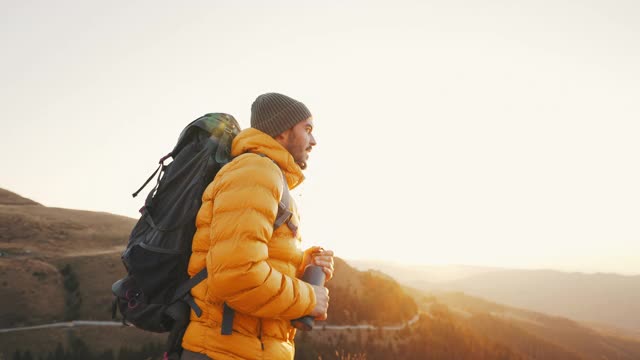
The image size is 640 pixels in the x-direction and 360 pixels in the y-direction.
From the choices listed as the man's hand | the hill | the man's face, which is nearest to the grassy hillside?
the hill

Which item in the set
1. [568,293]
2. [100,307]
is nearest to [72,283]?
[100,307]

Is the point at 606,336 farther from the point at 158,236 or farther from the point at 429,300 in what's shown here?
the point at 158,236

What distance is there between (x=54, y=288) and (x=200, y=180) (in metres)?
13.1

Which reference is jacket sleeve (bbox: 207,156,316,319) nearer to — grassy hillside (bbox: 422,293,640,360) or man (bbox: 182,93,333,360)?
man (bbox: 182,93,333,360)

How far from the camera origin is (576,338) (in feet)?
Result: 120

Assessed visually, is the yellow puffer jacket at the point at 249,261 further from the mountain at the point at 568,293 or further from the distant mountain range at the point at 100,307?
the mountain at the point at 568,293

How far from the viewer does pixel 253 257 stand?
2154 millimetres

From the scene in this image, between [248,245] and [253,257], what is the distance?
0.19 ft

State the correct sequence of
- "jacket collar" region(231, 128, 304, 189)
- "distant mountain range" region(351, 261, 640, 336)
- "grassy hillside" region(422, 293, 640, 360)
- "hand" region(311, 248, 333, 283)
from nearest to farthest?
"jacket collar" region(231, 128, 304, 189)
"hand" region(311, 248, 333, 283)
"grassy hillside" region(422, 293, 640, 360)
"distant mountain range" region(351, 261, 640, 336)

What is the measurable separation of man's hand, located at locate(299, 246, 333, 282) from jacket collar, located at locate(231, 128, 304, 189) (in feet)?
1.39

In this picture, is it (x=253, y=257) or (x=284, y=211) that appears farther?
(x=284, y=211)

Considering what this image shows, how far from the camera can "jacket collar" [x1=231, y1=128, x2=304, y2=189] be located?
8.32 feet

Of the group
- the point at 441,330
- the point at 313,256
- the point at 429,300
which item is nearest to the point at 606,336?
the point at 429,300

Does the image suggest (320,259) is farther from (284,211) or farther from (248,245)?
(248,245)
